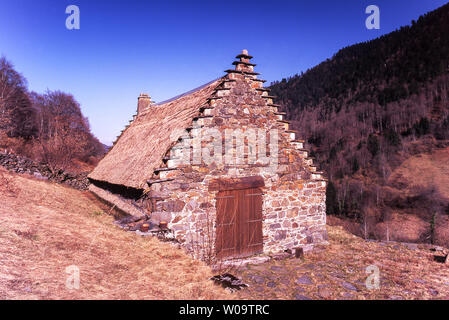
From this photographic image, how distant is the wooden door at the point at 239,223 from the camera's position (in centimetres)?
827

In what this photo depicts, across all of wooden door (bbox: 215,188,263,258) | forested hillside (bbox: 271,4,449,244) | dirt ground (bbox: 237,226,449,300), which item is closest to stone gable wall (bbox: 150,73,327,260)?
wooden door (bbox: 215,188,263,258)

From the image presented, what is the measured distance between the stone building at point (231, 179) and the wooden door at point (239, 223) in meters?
0.03

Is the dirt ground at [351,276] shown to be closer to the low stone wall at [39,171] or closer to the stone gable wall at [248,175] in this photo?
the stone gable wall at [248,175]

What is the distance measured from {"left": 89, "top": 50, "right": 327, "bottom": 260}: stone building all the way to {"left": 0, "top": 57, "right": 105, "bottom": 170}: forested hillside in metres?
9.40

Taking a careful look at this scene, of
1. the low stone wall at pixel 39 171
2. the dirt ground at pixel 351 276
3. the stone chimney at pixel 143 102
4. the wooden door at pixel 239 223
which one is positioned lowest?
the dirt ground at pixel 351 276

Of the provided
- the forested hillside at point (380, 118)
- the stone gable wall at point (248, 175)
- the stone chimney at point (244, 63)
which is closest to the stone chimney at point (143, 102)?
the stone chimney at point (244, 63)

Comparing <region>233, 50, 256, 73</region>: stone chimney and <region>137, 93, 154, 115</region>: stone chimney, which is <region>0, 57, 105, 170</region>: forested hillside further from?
<region>233, 50, 256, 73</region>: stone chimney

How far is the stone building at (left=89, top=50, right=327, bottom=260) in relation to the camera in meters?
7.57

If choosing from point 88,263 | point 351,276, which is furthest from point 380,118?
point 88,263

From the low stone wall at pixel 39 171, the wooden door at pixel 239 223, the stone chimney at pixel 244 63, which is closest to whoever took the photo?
the wooden door at pixel 239 223

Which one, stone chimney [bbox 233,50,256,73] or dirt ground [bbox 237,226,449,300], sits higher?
stone chimney [bbox 233,50,256,73]

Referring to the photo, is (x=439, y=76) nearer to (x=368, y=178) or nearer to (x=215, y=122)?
(x=368, y=178)

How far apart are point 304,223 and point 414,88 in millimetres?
75652
